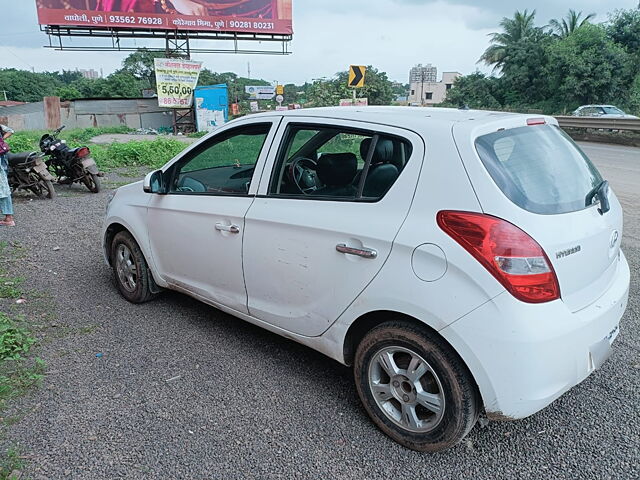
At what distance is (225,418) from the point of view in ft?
Result: 9.17

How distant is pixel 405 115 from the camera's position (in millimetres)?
2723

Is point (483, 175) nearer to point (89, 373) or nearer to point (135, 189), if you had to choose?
point (89, 373)

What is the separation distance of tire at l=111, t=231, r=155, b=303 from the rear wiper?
333 cm

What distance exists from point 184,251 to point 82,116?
2324 cm

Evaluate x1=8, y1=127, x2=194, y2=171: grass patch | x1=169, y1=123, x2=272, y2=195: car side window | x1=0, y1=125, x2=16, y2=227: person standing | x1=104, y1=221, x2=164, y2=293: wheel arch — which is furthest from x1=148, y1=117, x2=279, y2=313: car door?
x1=8, y1=127, x2=194, y2=171: grass patch

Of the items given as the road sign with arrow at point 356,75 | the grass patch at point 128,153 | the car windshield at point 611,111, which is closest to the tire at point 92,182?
the grass patch at point 128,153

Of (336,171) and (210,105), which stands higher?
(210,105)

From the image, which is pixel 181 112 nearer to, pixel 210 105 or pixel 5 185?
pixel 210 105

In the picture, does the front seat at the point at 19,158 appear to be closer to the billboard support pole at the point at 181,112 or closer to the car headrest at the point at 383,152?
the car headrest at the point at 383,152

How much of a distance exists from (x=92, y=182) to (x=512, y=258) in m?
9.11

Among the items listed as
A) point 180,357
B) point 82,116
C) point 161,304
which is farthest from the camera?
point 82,116

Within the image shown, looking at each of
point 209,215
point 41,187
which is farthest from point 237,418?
point 41,187

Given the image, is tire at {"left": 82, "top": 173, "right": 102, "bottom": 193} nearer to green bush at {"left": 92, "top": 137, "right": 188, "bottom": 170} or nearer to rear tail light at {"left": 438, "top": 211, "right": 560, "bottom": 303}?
green bush at {"left": 92, "top": 137, "right": 188, "bottom": 170}

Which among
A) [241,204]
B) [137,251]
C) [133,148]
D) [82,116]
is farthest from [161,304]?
[82,116]
